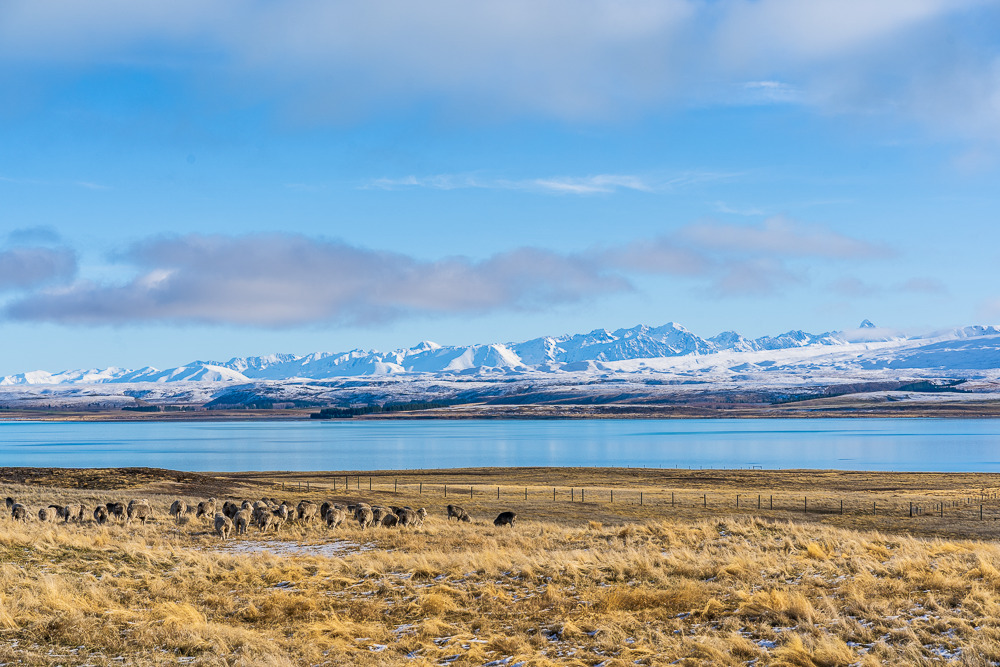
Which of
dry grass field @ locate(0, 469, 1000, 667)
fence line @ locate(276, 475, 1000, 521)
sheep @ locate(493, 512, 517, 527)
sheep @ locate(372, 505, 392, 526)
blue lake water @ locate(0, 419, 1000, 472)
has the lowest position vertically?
blue lake water @ locate(0, 419, 1000, 472)

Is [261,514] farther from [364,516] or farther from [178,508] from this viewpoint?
[178,508]

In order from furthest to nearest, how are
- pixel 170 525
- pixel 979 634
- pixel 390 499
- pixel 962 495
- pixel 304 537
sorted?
pixel 962 495
pixel 390 499
pixel 170 525
pixel 304 537
pixel 979 634

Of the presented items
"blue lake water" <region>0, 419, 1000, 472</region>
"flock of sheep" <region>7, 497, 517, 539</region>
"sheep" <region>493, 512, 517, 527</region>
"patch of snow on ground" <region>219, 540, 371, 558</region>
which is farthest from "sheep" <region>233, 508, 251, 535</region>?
"blue lake water" <region>0, 419, 1000, 472</region>

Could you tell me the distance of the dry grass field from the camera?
531 inches

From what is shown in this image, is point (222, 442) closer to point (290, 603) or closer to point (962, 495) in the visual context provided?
point (962, 495)

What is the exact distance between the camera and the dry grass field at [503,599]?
44.2 ft

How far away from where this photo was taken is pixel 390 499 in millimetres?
51938

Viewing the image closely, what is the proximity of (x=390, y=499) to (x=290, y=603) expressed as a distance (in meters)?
35.6

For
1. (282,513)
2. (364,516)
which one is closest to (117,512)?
(282,513)

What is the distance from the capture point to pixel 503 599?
1716 cm

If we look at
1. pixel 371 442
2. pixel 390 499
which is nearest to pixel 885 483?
pixel 390 499

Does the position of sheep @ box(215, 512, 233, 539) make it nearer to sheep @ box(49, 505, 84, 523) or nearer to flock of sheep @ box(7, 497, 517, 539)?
flock of sheep @ box(7, 497, 517, 539)

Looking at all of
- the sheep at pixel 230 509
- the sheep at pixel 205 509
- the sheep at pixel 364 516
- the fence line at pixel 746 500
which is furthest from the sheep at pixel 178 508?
the fence line at pixel 746 500

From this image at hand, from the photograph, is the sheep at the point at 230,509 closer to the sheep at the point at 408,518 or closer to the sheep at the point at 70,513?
the sheep at the point at 70,513
